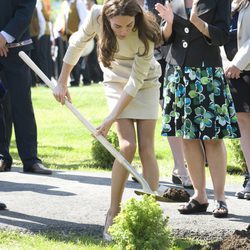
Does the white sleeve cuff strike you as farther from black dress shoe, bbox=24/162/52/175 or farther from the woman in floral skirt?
the woman in floral skirt

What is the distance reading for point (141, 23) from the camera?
6.08 metres

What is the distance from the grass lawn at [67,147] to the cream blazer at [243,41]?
1.72m

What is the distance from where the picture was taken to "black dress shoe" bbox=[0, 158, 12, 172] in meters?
8.88

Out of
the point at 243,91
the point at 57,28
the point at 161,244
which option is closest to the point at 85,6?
the point at 57,28

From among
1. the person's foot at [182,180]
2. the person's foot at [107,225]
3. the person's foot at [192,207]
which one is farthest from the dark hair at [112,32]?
the person's foot at [182,180]

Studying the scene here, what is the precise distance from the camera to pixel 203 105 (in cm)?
660

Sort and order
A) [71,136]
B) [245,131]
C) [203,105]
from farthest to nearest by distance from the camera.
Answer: [71,136] → [245,131] → [203,105]

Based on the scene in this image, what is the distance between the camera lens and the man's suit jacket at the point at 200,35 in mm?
6578

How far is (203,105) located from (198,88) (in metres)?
0.13

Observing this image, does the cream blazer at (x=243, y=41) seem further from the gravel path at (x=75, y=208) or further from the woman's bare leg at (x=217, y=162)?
the gravel path at (x=75, y=208)

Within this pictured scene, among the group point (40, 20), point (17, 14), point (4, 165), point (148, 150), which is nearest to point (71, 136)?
point (4, 165)

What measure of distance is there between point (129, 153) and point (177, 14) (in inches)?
49.8

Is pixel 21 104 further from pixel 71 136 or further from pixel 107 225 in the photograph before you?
pixel 71 136

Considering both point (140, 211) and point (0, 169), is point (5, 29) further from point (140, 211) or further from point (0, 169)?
point (140, 211)
